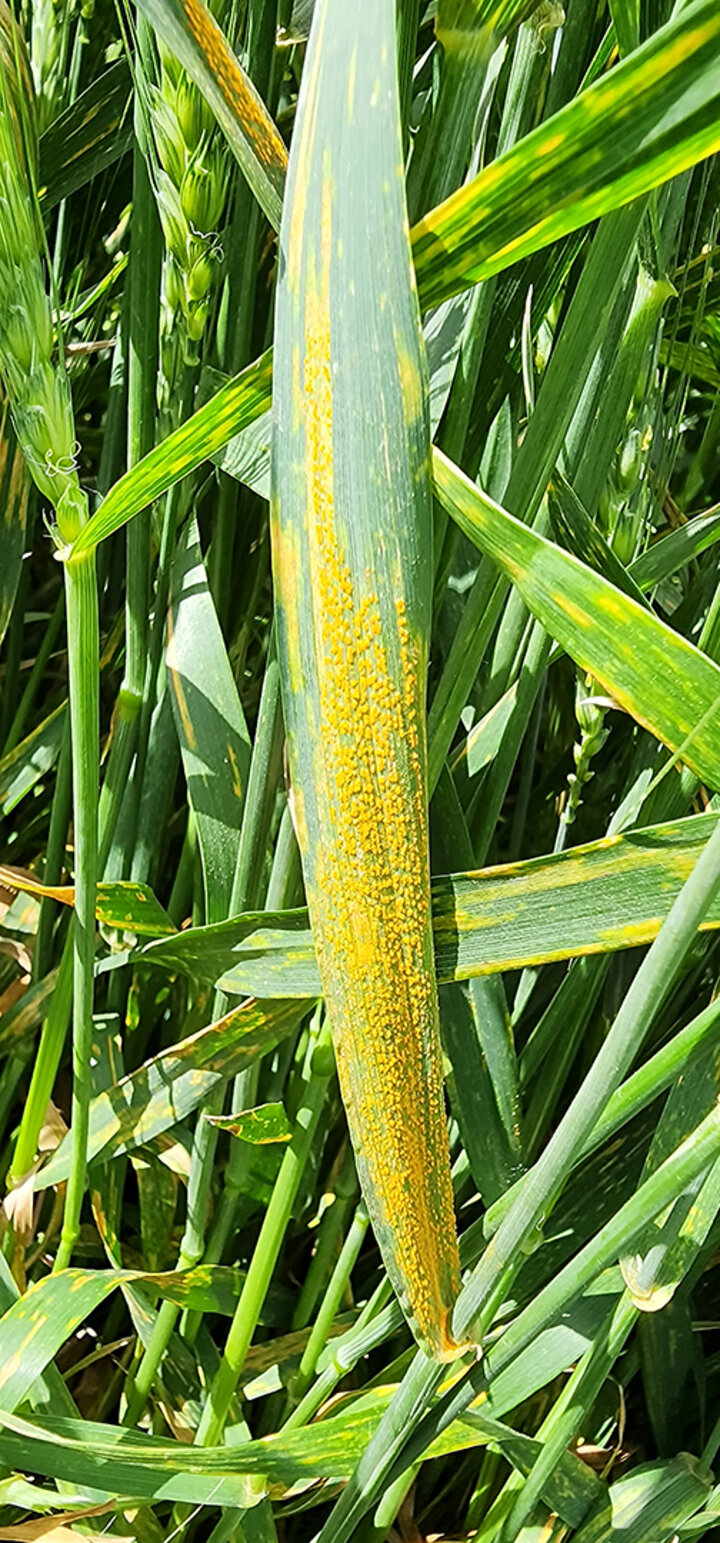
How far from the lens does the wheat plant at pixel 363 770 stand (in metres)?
0.32

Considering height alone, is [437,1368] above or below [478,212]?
below

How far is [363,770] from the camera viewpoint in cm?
34

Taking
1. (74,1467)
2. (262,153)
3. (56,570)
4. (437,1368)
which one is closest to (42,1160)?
(74,1467)

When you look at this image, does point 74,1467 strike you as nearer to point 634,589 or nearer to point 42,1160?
point 42,1160

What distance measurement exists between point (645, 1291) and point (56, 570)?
0.60 m

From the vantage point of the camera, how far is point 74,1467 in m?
0.49

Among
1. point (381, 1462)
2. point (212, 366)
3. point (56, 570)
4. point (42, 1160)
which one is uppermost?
point (56, 570)

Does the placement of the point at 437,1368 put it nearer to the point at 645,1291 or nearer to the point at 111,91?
the point at 645,1291

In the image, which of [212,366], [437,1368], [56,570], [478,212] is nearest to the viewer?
[478,212]

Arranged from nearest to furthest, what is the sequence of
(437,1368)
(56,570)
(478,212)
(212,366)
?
(478,212), (437,1368), (212,366), (56,570)

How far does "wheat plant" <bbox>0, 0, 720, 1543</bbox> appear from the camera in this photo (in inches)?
12.6

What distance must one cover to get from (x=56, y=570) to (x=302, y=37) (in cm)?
43

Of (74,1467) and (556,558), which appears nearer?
(556,558)

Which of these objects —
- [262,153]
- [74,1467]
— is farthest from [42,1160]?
[262,153]
